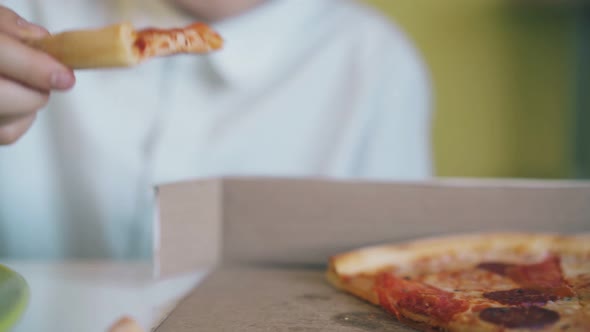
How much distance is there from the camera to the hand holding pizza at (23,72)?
364 mm

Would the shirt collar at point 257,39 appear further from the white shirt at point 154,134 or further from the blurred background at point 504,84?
the blurred background at point 504,84

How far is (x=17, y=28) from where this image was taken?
15.8 inches

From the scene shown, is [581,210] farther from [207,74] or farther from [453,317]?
[207,74]

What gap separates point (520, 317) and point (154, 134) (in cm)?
83

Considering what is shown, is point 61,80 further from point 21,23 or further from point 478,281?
point 478,281

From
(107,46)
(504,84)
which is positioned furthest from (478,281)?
(504,84)

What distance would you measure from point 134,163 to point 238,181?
1.41 feet

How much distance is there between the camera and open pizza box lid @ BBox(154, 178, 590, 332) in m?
0.62

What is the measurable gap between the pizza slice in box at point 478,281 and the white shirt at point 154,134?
1.69 feet

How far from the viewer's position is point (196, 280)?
623mm

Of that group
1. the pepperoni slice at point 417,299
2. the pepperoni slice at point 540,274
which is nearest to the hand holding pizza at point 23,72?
the pepperoni slice at point 417,299

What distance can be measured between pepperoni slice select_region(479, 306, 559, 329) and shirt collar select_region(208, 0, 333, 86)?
0.75 m

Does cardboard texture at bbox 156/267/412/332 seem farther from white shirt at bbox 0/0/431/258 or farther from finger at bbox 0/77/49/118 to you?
white shirt at bbox 0/0/431/258

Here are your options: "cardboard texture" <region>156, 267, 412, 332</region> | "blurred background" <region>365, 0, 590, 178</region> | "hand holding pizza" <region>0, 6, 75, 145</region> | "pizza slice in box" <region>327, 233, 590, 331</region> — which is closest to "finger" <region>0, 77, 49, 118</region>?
"hand holding pizza" <region>0, 6, 75, 145</region>
